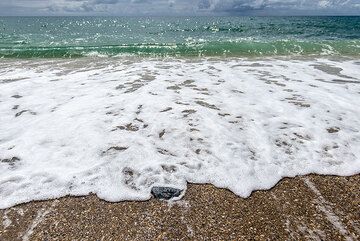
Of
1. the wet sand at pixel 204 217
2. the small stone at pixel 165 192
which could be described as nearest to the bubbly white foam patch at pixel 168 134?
the small stone at pixel 165 192

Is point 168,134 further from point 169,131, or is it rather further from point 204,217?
point 204,217

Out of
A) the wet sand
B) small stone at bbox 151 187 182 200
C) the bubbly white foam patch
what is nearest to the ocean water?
the bubbly white foam patch

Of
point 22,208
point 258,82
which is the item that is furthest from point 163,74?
point 22,208

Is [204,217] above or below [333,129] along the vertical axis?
above

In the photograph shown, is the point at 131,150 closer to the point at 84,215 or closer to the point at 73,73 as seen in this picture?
the point at 84,215

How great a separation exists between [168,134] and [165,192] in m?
2.09

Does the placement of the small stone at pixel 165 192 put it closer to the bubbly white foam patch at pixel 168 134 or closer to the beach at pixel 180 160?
the beach at pixel 180 160

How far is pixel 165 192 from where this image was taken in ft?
15.9

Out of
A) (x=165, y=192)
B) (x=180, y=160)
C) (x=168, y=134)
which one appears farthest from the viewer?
(x=168, y=134)

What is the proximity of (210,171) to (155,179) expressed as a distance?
0.98 meters

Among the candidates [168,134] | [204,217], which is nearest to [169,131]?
[168,134]

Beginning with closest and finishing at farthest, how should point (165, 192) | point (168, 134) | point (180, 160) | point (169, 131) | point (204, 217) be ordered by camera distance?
1. point (204, 217)
2. point (165, 192)
3. point (180, 160)
4. point (168, 134)
5. point (169, 131)

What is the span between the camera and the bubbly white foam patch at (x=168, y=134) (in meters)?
5.24

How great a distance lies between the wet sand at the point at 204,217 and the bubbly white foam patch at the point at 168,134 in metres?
0.29
